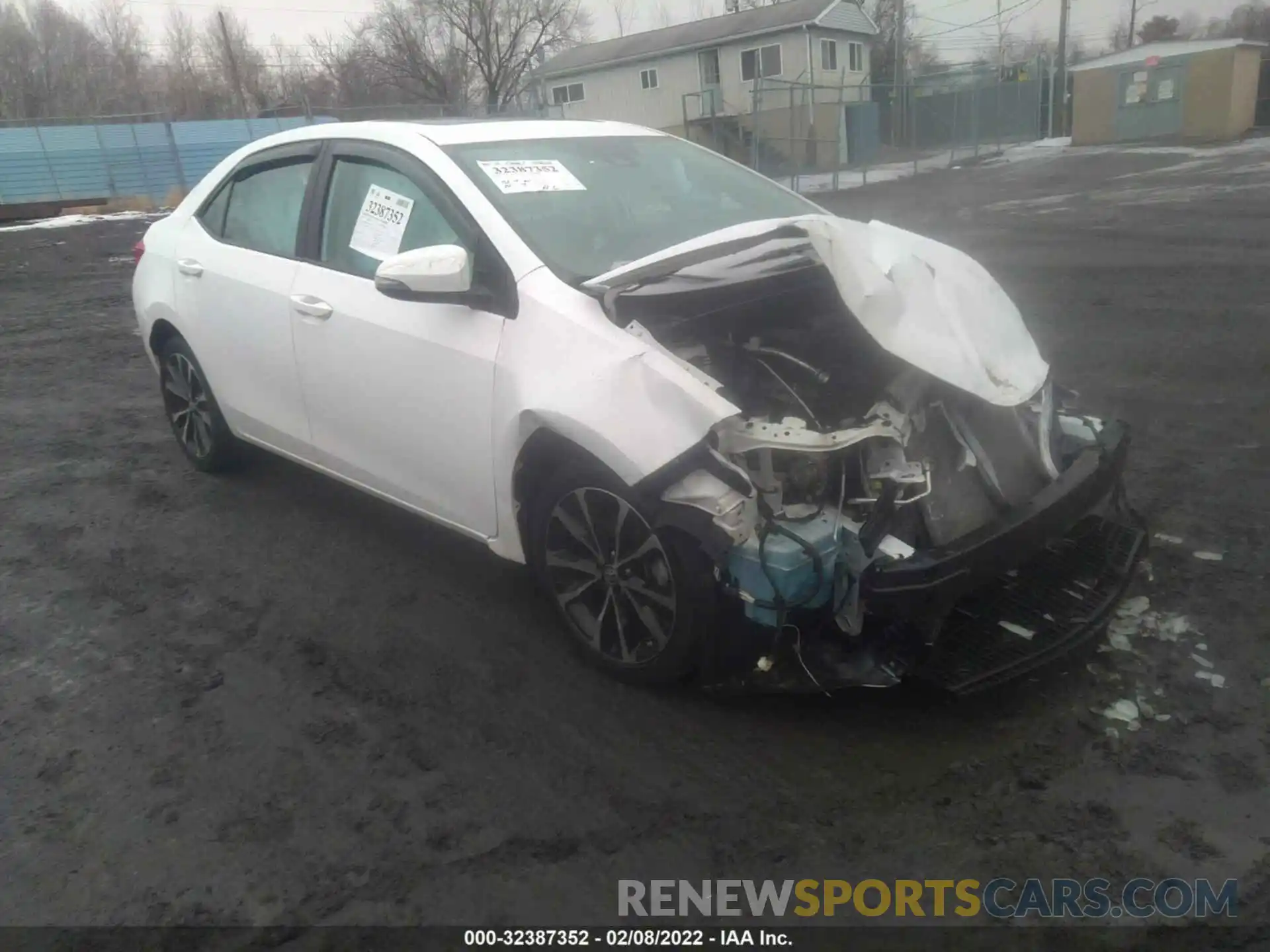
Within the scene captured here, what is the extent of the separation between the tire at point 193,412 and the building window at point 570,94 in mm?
38547

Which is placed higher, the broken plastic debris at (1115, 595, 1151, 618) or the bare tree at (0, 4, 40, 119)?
the bare tree at (0, 4, 40, 119)

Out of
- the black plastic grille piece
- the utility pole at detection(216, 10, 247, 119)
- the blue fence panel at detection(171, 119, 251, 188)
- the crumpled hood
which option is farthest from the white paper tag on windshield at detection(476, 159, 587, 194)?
the utility pole at detection(216, 10, 247, 119)

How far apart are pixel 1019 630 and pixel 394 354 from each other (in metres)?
2.29

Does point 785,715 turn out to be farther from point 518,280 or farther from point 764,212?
point 764,212

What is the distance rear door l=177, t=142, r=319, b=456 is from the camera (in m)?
4.29

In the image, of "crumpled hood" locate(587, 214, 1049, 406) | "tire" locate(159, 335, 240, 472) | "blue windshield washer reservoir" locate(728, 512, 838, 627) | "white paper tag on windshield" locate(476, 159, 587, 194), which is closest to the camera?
"blue windshield washer reservoir" locate(728, 512, 838, 627)

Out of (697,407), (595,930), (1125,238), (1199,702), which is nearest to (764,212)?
(697,407)

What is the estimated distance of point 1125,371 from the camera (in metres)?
6.36

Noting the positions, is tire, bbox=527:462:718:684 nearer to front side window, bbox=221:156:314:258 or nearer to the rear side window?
front side window, bbox=221:156:314:258

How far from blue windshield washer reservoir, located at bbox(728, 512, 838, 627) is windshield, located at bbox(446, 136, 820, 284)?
108 centimetres

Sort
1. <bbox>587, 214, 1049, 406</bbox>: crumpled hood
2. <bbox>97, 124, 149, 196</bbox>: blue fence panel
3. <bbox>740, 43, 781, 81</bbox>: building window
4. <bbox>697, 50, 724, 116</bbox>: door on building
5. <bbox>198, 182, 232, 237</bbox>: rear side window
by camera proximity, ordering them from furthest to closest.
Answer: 1. <bbox>697, 50, 724, 116</bbox>: door on building
2. <bbox>740, 43, 781, 81</bbox>: building window
3. <bbox>97, 124, 149, 196</bbox>: blue fence panel
4. <bbox>198, 182, 232, 237</bbox>: rear side window
5. <bbox>587, 214, 1049, 406</bbox>: crumpled hood

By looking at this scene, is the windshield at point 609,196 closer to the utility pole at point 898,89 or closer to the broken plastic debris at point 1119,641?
the broken plastic debris at point 1119,641

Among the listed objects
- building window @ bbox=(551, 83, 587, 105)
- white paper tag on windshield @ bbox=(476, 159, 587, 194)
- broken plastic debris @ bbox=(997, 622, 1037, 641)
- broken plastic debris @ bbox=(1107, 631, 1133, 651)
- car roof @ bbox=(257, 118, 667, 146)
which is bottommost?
broken plastic debris @ bbox=(1107, 631, 1133, 651)

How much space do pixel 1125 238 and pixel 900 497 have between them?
34.4 feet
